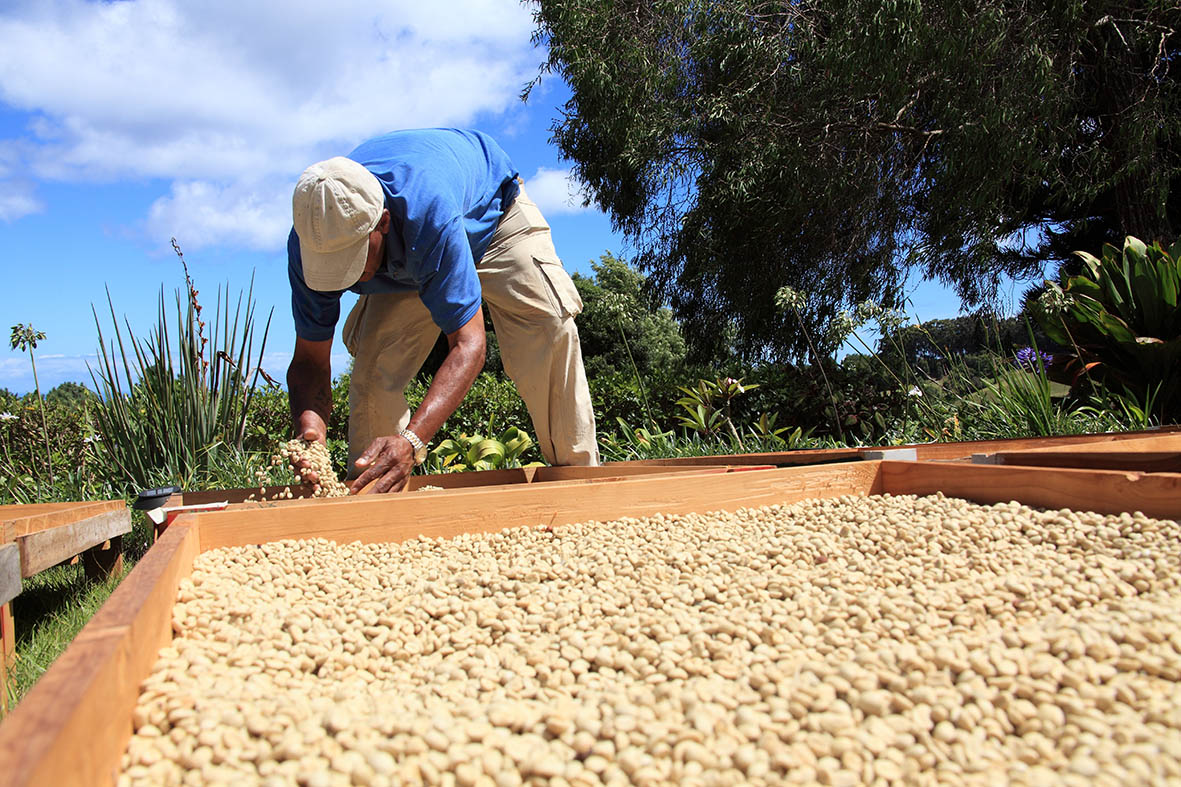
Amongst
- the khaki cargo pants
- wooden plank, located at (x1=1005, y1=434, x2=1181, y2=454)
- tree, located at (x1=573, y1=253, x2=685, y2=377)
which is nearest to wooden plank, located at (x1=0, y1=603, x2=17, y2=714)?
the khaki cargo pants

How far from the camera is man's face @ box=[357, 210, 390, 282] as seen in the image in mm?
2256

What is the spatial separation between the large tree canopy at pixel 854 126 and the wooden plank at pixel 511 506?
194 inches

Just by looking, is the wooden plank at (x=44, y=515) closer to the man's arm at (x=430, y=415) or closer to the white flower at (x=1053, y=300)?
the man's arm at (x=430, y=415)

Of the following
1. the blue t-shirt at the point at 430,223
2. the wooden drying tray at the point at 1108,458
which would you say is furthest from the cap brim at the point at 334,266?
the wooden drying tray at the point at 1108,458

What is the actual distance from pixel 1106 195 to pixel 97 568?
1080 cm

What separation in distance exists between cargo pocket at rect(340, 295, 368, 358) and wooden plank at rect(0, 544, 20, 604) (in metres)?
→ 1.65

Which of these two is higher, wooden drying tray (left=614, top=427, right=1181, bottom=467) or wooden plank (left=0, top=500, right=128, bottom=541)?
wooden plank (left=0, top=500, right=128, bottom=541)

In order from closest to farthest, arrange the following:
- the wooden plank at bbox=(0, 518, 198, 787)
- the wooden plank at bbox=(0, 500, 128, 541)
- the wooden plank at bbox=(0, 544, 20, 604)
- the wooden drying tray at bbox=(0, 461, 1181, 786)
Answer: the wooden plank at bbox=(0, 518, 198, 787)
the wooden drying tray at bbox=(0, 461, 1181, 786)
the wooden plank at bbox=(0, 544, 20, 604)
the wooden plank at bbox=(0, 500, 128, 541)

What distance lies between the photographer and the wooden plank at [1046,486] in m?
1.55

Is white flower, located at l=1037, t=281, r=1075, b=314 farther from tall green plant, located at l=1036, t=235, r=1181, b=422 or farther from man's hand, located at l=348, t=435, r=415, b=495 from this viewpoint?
man's hand, located at l=348, t=435, r=415, b=495

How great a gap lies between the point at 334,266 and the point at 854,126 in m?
5.63

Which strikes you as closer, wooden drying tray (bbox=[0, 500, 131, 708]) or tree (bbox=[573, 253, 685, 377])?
wooden drying tray (bbox=[0, 500, 131, 708])

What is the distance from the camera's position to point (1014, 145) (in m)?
5.78

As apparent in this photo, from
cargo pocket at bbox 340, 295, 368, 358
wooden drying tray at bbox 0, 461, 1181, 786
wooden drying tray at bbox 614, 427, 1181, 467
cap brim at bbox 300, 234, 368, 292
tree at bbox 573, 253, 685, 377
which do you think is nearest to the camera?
wooden drying tray at bbox 0, 461, 1181, 786
